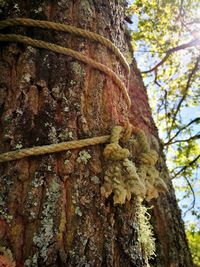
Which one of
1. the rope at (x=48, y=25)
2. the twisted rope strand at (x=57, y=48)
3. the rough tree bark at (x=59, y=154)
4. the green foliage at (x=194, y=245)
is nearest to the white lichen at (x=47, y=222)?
the rough tree bark at (x=59, y=154)

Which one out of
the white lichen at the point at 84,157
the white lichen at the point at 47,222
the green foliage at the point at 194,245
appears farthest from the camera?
the green foliage at the point at 194,245

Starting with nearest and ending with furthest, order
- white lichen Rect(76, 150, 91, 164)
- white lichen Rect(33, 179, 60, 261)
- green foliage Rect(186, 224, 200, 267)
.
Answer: white lichen Rect(33, 179, 60, 261) < white lichen Rect(76, 150, 91, 164) < green foliage Rect(186, 224, 200, 267)

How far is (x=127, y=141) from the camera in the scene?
120 cm

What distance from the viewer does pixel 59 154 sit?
1027 millimetres

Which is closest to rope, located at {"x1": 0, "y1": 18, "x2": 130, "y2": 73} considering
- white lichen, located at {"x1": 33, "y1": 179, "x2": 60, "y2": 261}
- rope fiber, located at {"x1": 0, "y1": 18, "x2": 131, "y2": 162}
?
rope fiber, located at {"x1": 0, "y1": 18, "x2": 131, "y2": 162}

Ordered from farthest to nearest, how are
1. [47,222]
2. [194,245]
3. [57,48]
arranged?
1. [194,245]
2. [57,48]
3. [47,222]

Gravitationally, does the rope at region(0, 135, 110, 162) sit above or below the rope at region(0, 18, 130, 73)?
below

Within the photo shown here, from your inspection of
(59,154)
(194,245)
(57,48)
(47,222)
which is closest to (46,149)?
(59,154)

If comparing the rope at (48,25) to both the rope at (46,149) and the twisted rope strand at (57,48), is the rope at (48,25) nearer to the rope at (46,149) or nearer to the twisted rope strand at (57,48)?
the twisted rope strand at (57,48)

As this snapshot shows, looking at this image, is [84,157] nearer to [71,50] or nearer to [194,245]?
[71,50]

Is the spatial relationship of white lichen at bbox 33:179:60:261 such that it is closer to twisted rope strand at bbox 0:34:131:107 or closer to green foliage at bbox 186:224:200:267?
twisted rope strand at bbox 0:34:131:107

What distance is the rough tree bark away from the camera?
0.91 m

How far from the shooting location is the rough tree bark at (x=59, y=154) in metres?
0.91

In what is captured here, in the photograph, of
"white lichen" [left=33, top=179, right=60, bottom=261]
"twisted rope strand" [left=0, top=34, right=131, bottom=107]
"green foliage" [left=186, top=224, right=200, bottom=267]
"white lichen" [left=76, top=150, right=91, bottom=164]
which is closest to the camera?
"white lichen" [left=33, top=179, right=60, bottom=261]
